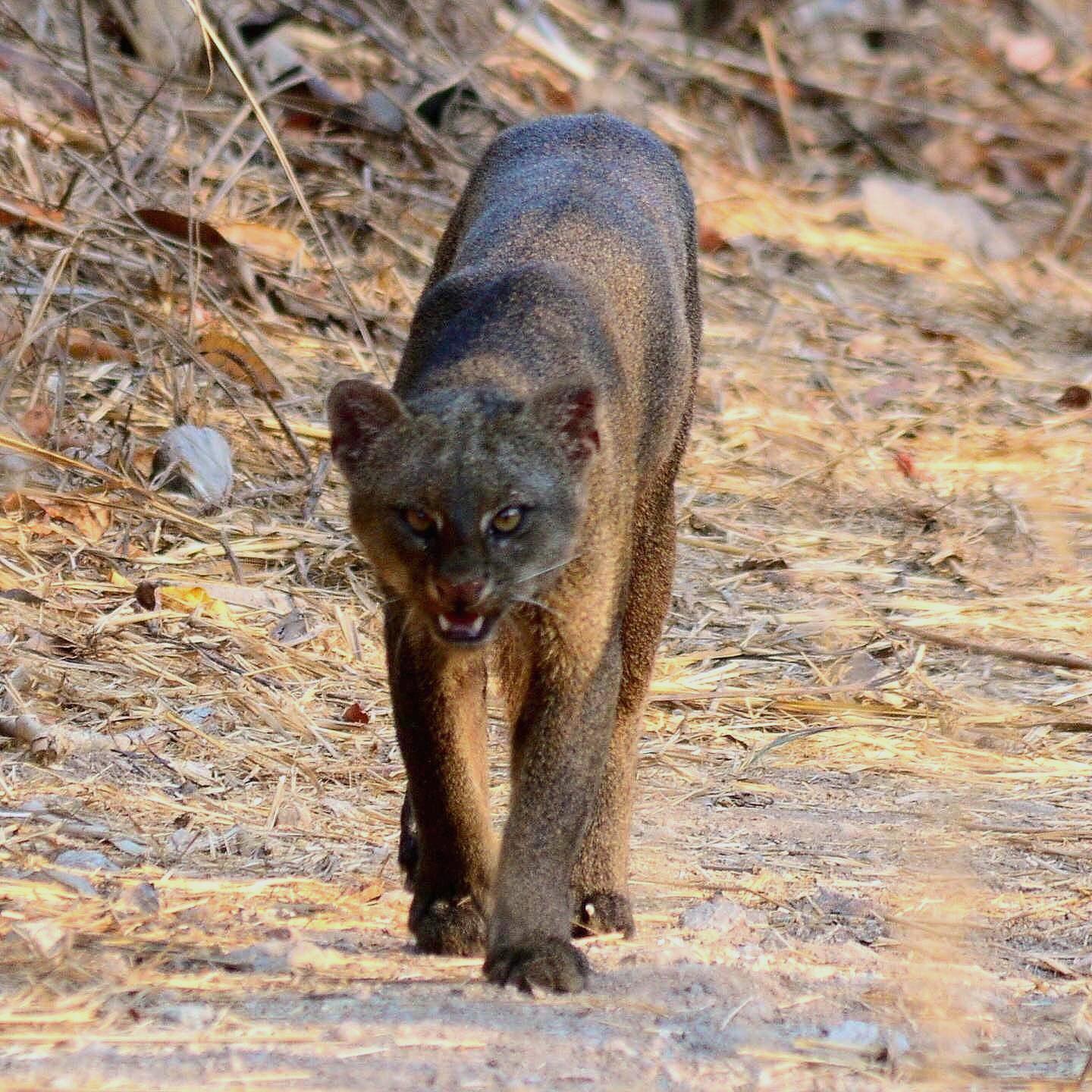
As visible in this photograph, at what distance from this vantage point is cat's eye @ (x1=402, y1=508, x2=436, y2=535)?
408 centimetres

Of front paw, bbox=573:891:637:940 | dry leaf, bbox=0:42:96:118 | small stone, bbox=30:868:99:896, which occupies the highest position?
dry leaf, bbox=0:42:96:118

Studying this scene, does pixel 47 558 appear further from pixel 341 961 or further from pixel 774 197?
pixel 774 197

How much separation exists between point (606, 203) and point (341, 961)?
2.26 meters

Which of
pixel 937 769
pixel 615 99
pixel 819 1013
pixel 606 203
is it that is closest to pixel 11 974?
pixel 819 1013

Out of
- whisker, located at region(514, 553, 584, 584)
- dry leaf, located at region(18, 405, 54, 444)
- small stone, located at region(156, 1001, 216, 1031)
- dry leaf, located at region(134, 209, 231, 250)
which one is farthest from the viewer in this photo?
dry leaf, located at region(134, 209, 231, 250)

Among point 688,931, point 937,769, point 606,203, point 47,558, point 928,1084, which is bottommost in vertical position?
point 928,1084

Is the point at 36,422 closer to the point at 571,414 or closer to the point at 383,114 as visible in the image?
the point at 571,414

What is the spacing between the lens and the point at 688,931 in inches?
176

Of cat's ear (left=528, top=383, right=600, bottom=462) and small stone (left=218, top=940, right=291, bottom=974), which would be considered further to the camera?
cat's ear (left=528, top=383, right=600, bottom=462)

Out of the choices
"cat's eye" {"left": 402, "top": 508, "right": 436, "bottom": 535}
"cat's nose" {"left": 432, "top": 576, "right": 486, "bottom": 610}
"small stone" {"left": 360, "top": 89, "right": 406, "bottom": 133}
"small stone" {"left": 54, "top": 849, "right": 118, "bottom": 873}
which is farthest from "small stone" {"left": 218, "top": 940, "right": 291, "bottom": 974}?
"small stone" {"left": 360, "top": 89, "right": 406, "bottom": 133}

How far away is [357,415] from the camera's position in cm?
429

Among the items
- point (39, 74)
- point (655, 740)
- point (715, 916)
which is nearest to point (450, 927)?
point (715, 916)

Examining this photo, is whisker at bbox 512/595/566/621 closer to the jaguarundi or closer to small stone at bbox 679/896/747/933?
the jaguarundi

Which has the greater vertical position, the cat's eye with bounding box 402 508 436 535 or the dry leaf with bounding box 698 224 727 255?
the dry leaf with bounding box 698 224 727 255
